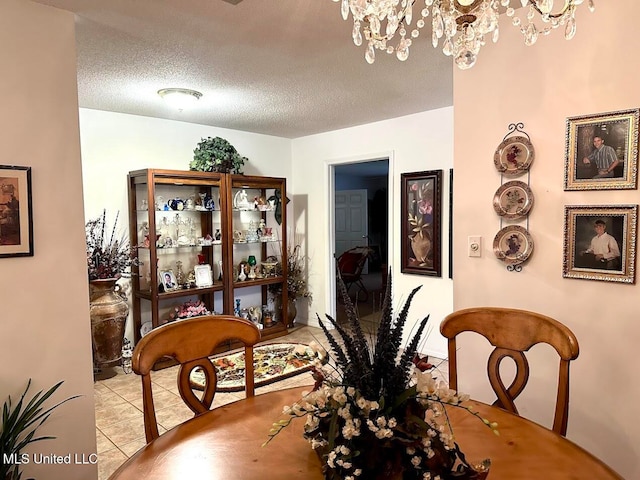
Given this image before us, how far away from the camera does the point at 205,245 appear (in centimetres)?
440

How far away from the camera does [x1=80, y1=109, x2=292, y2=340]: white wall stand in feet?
12.6

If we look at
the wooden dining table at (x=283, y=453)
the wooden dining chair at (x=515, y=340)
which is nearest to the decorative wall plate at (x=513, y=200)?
the wooden dining chair at (x=515, y=340)

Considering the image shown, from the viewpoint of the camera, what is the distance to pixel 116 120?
3980 mm

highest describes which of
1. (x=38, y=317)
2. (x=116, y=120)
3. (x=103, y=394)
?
(x=116, y=120)

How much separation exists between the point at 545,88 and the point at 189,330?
6.43ft

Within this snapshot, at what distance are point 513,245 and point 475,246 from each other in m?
0.21

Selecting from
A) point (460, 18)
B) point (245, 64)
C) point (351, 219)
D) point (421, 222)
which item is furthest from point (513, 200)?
point (351, 219)

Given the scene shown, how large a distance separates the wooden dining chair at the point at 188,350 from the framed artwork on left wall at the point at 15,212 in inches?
38.5

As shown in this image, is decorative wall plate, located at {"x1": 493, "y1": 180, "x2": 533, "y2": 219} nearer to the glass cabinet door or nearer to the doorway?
the glass cabinet door

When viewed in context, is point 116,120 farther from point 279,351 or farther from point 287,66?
point 279,351

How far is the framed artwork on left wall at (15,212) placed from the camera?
1.92 m

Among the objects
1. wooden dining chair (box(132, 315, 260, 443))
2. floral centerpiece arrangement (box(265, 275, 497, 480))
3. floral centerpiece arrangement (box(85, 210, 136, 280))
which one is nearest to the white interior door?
floral centerpiece arrangement (box(85, 210, 136, 280))

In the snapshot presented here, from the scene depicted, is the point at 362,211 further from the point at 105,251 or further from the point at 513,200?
the point at 513,200

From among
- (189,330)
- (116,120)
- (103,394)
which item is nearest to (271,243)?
(116,120)
